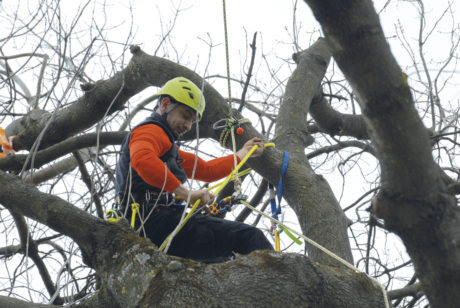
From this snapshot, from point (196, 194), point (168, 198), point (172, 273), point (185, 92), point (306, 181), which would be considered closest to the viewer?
point (172, 273)

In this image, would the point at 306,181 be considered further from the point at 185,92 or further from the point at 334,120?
the point at 334,120

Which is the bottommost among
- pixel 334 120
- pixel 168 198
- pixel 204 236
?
pixel 204 236

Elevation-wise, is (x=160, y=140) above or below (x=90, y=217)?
above

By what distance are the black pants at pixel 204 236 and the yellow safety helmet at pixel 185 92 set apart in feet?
2.31

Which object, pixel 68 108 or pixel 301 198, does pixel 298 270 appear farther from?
pixel 68 108

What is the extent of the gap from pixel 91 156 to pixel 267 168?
64.5 inches

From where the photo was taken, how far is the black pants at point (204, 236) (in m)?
3.15

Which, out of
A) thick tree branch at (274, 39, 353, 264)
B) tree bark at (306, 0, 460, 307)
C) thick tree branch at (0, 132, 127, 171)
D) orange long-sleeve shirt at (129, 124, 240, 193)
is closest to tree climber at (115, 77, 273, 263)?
orange long-sleeve shirt at (129, 124, 240, 193)

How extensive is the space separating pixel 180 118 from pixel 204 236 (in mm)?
827

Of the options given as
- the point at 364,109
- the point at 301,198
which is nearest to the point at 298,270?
the point at 364,109

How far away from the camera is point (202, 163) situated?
378cm

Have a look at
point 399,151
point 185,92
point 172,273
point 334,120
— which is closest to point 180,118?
point 185,92

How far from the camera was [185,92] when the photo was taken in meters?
3.48

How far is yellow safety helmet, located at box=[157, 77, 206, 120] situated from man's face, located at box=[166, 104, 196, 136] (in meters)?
0.06
